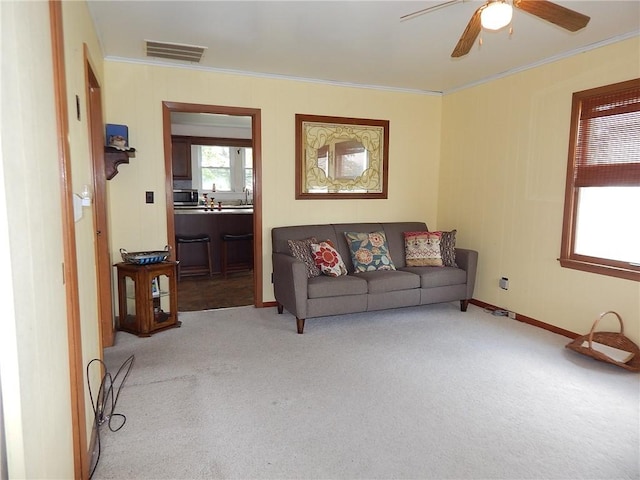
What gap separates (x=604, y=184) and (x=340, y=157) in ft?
8.34

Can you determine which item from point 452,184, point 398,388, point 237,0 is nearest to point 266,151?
point 237,0

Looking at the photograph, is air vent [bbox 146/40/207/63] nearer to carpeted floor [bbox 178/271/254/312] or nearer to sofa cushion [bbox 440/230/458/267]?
carpeted floor [bbox 178/271/254/312]

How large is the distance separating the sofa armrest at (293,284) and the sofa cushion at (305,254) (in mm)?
83

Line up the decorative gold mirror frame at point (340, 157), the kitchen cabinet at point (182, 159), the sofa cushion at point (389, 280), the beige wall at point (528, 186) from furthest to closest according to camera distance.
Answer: the kitchen cabinet at point (182, 159)
the decorative gold mirror frame at point (340, 157)
the sofa cushion at point (389, 280)
the beige wall at point (528, 186)

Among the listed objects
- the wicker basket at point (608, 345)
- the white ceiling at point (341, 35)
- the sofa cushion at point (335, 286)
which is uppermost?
the white ceiling at point (341, 35)

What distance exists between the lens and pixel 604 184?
A: 3359 mm

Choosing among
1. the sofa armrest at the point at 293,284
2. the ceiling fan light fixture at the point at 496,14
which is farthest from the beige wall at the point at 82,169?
the ceiling fan light fixture at the point at 496,14

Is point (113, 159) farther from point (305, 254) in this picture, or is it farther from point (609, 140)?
point (609, 140)

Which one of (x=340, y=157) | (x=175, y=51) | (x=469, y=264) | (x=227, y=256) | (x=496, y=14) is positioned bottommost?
(x=227, y=256)

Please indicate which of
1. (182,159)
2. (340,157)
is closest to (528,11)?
(340,157)

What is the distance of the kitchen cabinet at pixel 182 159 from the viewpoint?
8164 millimetres

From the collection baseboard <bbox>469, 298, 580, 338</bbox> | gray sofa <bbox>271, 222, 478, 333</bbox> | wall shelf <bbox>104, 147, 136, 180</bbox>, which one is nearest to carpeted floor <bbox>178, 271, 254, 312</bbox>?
gray sofa <bbox>271, 222, 478, 333</bbox>

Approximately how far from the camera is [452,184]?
505 centimetres

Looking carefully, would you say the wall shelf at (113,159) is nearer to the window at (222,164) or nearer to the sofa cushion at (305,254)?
the sofa cushion at (305,254)
